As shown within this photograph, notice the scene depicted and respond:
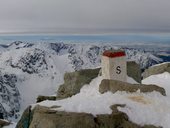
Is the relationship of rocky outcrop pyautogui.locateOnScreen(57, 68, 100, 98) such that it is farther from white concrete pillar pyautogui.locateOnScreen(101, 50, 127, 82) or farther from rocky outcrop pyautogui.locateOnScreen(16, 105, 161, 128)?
rocky outcrop pyautogui.locateOnScreen(16, 105, 161, 128)

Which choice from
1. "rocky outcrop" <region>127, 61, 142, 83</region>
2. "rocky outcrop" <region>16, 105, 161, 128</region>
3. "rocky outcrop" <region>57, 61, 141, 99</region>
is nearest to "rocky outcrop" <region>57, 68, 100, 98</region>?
"rocky outcrop" <region>57, 61, 141, 99</region>

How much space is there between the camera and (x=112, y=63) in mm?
39750

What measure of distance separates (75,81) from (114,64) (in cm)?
687

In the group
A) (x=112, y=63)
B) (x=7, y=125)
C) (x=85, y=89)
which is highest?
(x=112, y=63)

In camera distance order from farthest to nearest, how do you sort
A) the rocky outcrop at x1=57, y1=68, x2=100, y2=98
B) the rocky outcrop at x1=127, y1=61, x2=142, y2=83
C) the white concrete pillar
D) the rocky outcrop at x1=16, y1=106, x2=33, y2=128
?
the rocky outcrop at x1=127, y1=61, x2=142, y2=83 → the rocky outcrop at x1=57, y1=68, x2=100, y2=98 → the white concrete pillar → the rocky outcrop at x1=16, y1=106, x2=33, y2=128

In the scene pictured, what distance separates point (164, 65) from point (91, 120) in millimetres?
26864

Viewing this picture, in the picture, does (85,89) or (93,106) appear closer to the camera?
(93,106)

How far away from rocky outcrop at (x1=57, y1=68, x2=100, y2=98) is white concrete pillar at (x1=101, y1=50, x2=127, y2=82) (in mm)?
4716

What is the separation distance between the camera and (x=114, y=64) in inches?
1570

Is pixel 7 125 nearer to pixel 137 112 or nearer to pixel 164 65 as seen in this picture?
pixel 164 65

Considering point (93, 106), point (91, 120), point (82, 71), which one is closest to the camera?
point (91, 120)

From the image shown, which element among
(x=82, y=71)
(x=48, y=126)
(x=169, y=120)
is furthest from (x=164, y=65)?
(x=48, y=126)

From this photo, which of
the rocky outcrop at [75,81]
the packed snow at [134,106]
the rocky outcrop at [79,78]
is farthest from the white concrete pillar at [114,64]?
the packed snow at [134,106]

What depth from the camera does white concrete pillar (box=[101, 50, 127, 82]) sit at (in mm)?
39719
